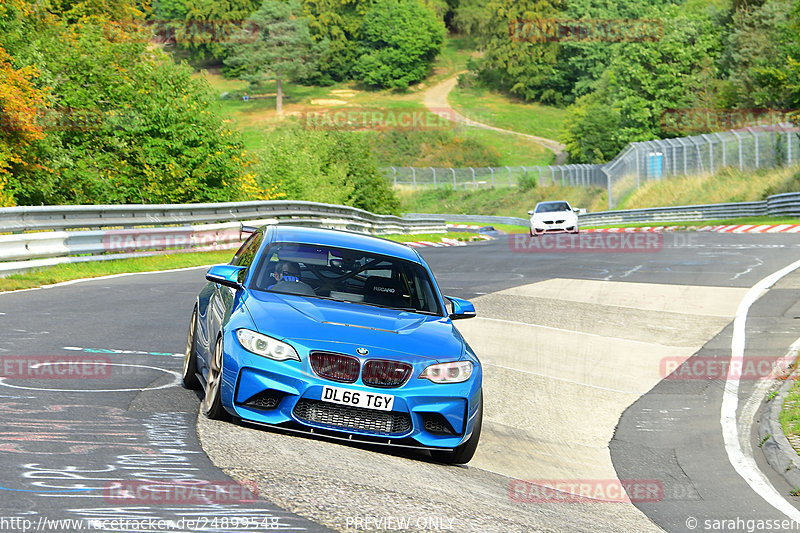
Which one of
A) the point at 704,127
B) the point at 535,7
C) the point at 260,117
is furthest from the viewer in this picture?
the point at 535,7

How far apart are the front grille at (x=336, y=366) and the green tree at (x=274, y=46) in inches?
5207

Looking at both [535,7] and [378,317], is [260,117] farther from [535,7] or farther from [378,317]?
[378,317]

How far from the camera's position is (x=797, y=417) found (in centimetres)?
934

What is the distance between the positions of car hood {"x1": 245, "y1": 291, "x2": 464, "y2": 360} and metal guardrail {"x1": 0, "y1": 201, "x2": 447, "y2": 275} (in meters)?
9.96

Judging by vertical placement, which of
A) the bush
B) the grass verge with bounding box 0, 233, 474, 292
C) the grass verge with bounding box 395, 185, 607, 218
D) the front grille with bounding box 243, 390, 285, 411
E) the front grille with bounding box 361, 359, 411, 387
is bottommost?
the grass verge with bounding box 395, 185, 607, 218

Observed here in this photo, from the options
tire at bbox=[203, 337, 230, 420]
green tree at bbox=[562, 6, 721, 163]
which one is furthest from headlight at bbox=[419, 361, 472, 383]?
green tree at bbox=[562, 6, 721, 163]

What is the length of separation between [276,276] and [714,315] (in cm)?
963

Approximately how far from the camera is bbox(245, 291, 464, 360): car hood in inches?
275

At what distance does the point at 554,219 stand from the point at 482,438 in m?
30.1

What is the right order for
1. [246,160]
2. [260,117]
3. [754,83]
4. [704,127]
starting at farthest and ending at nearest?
1. [260,117]
2. [704,127]
3. [754,83]
4. [246,160]

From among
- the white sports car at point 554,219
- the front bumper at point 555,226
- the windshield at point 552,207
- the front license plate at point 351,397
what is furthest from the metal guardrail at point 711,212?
the front license plate at point 351,397

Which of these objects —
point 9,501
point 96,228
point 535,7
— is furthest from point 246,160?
point 535,7

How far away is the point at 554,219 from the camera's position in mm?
38375

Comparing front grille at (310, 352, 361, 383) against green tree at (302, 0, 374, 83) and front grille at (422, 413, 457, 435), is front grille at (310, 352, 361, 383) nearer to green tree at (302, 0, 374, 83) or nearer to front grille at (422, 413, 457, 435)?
front grille at (422, 413, 457, 435)
